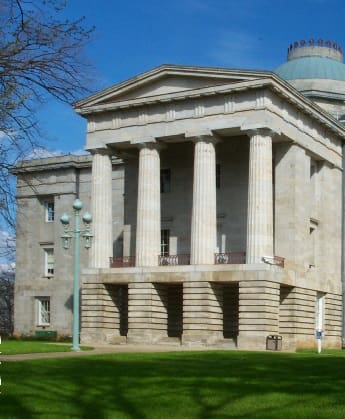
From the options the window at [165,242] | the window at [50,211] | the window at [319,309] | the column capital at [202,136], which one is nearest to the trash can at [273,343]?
the window at [319,309]

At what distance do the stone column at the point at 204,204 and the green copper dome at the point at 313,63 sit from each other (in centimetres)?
2132

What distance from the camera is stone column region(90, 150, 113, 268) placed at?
55.3 meters

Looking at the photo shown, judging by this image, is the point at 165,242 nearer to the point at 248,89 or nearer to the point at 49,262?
the point at 248,89

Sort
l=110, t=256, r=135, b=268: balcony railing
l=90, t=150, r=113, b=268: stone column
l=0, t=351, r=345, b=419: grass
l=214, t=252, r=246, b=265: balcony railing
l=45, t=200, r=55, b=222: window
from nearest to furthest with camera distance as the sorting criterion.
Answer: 1. l=0, t=351, r=345, b=419: grass
2. l=214, t=252, r=246, b=265: balcony railing
3. l=90, t=150, r=113, b=268: stone column
4. l=110, t=256, r=135, b=268: balcony railing
5. l=45, t=200, r=55, b=222: window

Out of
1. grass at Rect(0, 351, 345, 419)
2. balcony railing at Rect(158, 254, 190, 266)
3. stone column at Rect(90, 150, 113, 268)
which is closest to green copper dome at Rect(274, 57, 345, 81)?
stone column at Rect(90, 150, 113, 268)

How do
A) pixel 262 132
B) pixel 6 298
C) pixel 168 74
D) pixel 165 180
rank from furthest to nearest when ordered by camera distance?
pixel 6 298 → pixel 165 180 → pixel 168 74 → pixel 262 132

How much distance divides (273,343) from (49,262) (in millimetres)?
27930

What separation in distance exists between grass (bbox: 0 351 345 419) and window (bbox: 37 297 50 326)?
42.6m

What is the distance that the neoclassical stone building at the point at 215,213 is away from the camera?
49906 mm

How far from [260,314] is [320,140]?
48.0 feet

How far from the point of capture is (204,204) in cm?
5144

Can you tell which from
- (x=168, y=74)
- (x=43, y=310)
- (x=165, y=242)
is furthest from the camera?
(x=43, y=310)

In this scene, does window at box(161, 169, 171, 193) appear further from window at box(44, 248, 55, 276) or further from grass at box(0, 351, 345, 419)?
grass at box(0, 351, 345, 419)

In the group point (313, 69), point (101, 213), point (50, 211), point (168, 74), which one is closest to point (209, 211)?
point (101, 213)
